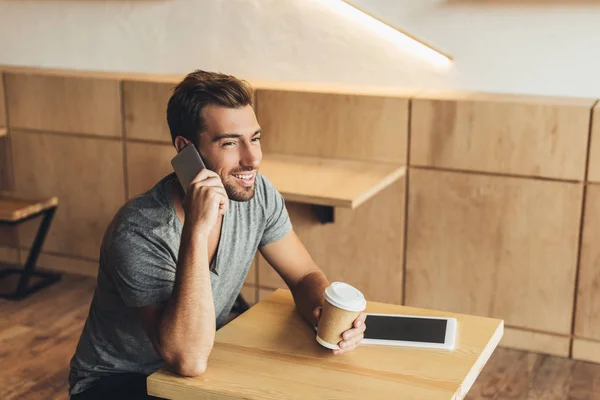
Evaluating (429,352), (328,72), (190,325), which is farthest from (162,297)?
(328,72)

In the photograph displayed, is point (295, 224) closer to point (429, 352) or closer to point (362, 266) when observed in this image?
point (362, 266)

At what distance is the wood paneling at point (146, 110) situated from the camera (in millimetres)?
4176

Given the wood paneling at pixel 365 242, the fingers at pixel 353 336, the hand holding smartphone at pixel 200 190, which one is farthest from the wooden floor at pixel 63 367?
the hand holding smartphone at pixel 200 190

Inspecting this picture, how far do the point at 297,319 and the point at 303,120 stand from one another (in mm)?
1920

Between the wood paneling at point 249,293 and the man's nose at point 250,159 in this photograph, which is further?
the wood paneling at point 249,293

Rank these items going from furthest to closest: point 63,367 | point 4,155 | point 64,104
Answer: point 4,155
point 64,104
point 63,367

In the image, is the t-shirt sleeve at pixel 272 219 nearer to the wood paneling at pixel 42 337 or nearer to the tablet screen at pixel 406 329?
the tablet screen at pixel 406 329

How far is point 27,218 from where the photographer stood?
414cm

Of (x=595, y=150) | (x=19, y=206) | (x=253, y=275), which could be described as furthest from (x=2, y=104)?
(x=595, y=150)

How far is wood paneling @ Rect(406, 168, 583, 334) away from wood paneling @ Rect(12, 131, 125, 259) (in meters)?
1.66

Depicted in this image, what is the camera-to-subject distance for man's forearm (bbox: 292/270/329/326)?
212 centimetres

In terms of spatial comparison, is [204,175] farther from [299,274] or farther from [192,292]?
[299,274]

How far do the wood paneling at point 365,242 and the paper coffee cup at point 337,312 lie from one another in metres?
1.98

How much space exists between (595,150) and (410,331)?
1768mm
